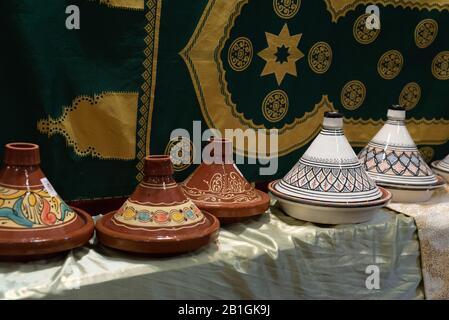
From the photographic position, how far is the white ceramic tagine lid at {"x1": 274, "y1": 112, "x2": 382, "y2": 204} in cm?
125

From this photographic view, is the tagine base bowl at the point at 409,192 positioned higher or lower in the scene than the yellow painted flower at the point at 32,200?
lower

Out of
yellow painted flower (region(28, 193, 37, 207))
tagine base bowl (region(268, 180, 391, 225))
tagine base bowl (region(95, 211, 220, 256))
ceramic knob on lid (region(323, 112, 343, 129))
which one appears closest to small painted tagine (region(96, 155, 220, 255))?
tagine base bowl (region(95, 211, 220, 256))

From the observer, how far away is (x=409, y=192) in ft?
4.77

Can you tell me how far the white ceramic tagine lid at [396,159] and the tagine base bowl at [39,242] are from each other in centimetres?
81

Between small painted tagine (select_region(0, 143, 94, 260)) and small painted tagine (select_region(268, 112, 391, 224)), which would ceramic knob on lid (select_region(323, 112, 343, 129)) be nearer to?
small painted tagine (select_region(268, 112, 391, 224))

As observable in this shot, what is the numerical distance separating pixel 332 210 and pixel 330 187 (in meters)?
0.05

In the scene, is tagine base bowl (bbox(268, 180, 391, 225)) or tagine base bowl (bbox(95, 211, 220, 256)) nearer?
tagine base bowl (bbox(95, 211, 220, 256))

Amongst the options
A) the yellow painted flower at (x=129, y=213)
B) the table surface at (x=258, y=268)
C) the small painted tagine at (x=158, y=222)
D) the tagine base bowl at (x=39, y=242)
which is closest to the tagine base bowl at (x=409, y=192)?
the table surface at (x=258, y=268)

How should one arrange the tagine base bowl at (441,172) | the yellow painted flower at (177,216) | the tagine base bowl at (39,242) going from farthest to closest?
the tagine base bowl at (441,172)
the yellow painted flower at (177,216)
the tagine base bowl at (39,242)

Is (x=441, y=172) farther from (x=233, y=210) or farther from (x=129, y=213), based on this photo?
(x=129, y=213)

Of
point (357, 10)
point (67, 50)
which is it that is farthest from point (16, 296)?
point (357, 10)

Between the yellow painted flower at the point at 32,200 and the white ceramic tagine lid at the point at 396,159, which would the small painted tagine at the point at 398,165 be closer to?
the white ceramic tagine lid at the point at 396,159

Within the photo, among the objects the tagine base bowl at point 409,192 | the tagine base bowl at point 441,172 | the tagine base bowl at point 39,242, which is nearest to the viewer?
the tagine base bowl at point 39,242

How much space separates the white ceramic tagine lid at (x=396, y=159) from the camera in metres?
1.46
